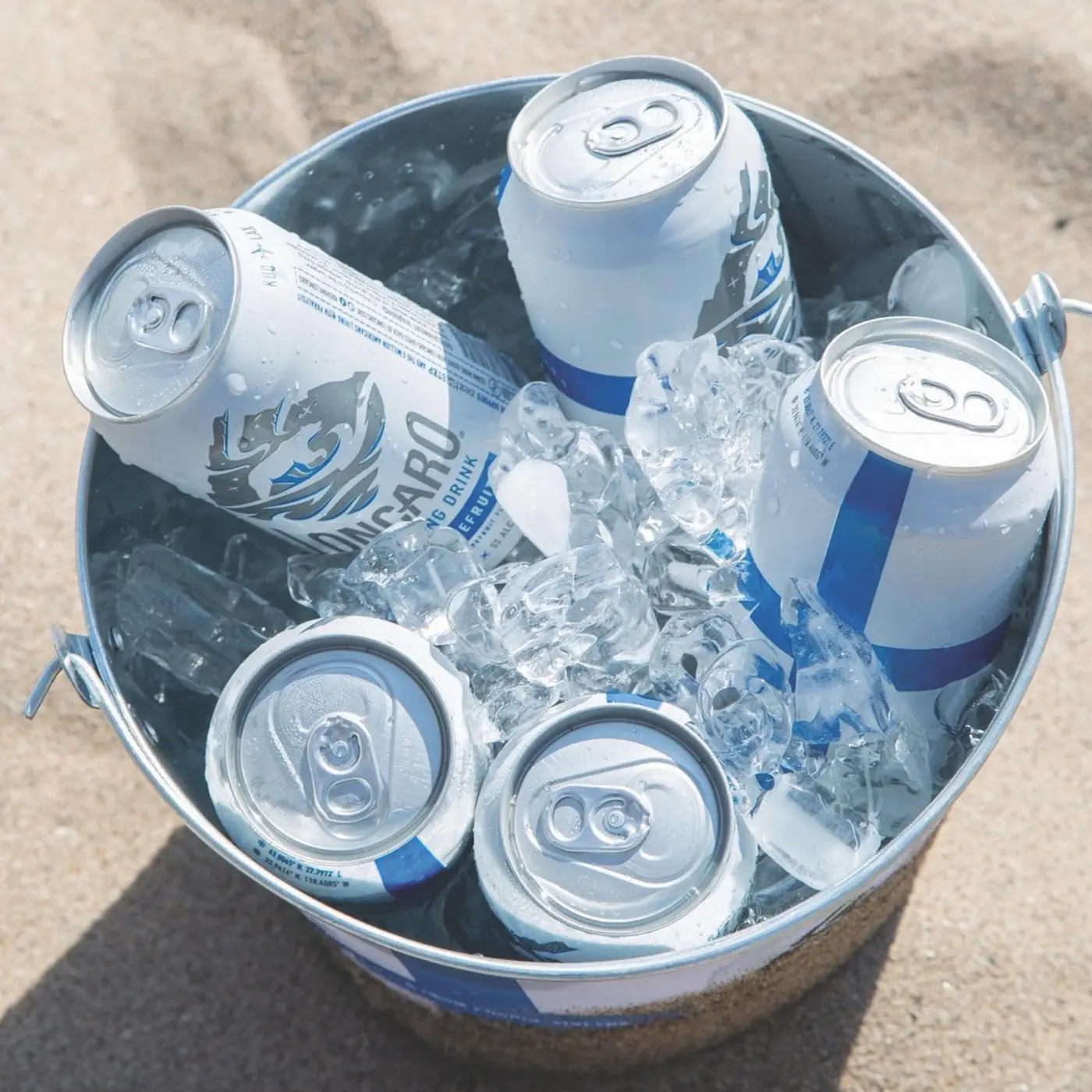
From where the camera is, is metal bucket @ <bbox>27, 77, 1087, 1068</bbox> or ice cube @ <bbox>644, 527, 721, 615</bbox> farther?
ice cube @ <bbox>644, 527, 721, 615</bbox>

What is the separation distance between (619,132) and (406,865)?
25.8 inches

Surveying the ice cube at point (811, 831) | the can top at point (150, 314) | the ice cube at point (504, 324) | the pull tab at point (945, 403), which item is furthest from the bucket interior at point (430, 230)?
the ice cube at point (811, 831)

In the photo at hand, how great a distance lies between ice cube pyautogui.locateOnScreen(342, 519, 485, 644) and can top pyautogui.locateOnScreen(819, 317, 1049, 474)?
0.42m

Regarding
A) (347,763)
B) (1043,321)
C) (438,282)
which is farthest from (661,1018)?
(438,282)

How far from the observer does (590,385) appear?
3.98 feet

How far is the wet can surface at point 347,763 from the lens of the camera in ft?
3.16

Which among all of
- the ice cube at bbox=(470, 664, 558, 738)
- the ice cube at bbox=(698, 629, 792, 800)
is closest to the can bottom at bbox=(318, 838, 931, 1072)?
the ice cube at bbox=(698, 629, 792, 800)

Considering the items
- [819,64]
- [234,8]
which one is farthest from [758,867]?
[234,8]

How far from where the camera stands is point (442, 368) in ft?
3.87

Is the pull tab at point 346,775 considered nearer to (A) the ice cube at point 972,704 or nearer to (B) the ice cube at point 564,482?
(B) the ice cube at point 564,482

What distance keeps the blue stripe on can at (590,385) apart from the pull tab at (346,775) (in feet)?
1.36

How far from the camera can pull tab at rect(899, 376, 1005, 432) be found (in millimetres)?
904

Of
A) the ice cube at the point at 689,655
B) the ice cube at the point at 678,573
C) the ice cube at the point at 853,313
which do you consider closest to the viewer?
the ice cube at the point at 689,655

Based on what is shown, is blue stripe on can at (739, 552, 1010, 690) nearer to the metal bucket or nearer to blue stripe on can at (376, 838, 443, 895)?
the metal bucket
